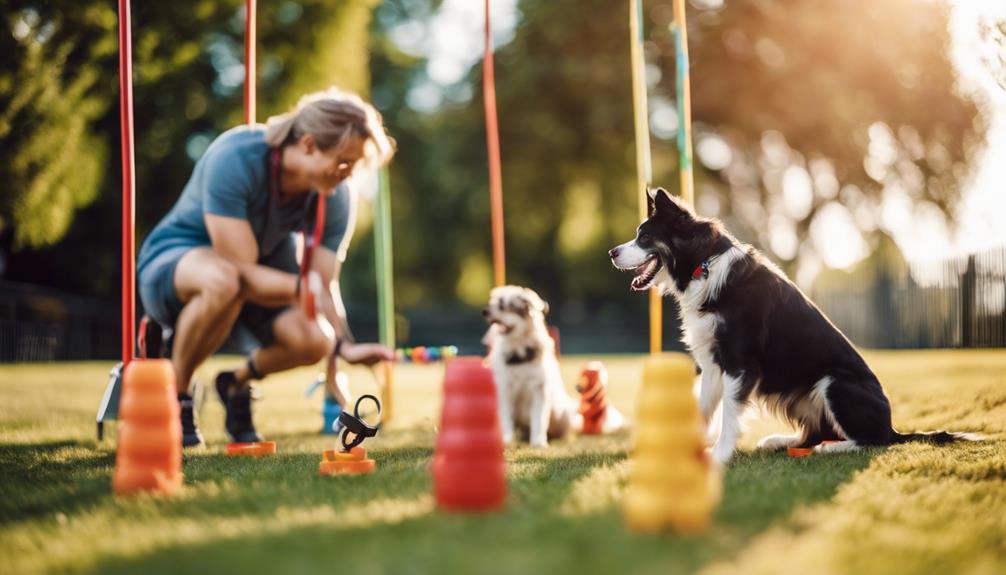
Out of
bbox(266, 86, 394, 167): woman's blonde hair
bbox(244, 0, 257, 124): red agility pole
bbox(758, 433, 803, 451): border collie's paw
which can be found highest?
bbox(244, 0, 257, 124): red agility pole

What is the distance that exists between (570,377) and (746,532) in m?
11.2

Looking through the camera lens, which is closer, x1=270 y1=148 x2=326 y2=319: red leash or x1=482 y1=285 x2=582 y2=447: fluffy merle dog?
x1=270 y1=148 x2=326 y2=319: red leash

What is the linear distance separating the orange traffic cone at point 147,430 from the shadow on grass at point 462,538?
0.20m

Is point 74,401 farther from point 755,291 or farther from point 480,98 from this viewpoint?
point 480,98

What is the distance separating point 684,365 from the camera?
2.36m

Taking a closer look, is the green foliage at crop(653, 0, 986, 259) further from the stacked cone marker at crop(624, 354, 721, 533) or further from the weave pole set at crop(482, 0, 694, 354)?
the stacked cone marker at crop(624, 354, 721, 533)

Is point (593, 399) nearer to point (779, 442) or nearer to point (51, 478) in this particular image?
point (779, 442)

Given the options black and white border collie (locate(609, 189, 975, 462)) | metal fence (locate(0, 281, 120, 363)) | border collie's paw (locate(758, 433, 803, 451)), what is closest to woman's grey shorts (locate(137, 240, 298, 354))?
black and white border collie (locate(609, 189, 975, 462))

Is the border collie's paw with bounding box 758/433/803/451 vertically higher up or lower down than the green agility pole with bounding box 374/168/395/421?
lower down

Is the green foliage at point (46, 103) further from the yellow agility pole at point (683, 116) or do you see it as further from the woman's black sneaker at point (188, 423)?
the yellow agility pole at point (683, 116)

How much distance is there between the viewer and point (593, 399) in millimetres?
6125

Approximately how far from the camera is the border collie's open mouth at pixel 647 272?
183 inches

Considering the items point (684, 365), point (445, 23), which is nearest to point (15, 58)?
point (684, 365)

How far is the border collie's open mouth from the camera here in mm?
4656
